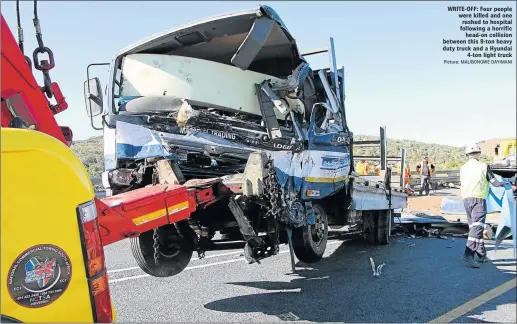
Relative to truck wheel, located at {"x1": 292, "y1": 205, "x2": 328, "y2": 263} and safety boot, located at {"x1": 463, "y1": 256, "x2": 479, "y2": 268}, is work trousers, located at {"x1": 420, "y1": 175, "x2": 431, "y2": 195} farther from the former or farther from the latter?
truck wheel, located at {"x1": 292, "y1": 205, "x2": 328, "y2": 263}

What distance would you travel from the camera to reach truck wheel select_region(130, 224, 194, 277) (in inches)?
176

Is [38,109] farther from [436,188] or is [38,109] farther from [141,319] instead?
[436,188]

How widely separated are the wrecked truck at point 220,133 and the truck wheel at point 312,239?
15 millimetres

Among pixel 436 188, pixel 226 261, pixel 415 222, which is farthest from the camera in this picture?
pixel 436 188

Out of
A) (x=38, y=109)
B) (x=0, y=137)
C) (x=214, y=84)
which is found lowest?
(x=0, y=137)

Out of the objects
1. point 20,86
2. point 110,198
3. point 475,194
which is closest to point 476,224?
point 475,194

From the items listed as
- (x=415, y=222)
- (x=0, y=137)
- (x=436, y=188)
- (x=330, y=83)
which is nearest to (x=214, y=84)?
(x=330, y=83)

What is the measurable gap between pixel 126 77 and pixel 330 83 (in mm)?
2707

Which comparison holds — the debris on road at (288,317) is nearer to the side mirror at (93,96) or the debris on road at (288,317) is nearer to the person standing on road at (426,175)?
the side mirror at (93,96)

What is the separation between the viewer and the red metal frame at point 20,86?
242 centimetres

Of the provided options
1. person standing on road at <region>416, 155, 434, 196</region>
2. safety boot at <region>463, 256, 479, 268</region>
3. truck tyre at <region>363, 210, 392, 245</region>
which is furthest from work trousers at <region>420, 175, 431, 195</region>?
safety boot at <region>463, 256, 479, 268</region>

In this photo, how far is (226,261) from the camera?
21.4ft

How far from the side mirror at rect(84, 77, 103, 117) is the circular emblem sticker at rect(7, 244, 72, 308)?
107 inches

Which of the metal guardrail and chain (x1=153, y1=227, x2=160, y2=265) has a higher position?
chain (x1=153, y1=227, x2=160, y2=265)
